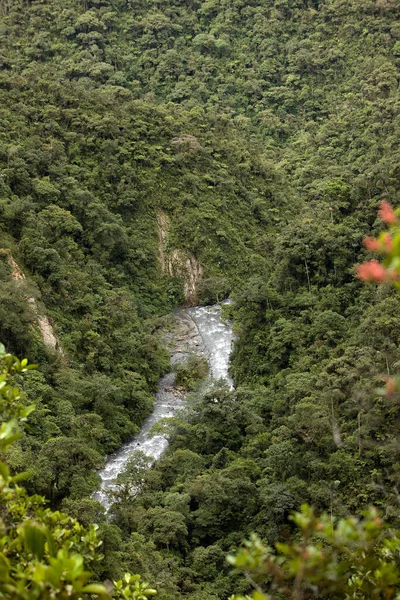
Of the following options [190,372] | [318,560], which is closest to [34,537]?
[318,560]

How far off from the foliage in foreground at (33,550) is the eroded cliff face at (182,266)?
108ft

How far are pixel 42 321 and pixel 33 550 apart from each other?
2322 centimetres

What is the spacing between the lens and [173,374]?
3197 cm

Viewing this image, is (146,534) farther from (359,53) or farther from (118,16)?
(118,16)

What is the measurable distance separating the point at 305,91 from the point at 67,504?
46497 mm

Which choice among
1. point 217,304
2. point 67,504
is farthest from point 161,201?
point 67,504

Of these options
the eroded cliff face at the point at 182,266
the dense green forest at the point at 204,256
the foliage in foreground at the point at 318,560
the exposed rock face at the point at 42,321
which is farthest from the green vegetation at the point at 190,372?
the foliage in foreground at the point at 318,560

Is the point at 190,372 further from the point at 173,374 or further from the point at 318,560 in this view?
the point at 318,560

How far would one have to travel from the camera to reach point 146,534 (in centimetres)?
1936

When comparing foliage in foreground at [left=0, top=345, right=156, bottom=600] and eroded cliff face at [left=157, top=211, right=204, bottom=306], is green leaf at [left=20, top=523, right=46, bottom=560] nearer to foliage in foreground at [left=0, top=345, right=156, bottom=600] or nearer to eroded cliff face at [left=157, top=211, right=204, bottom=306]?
foliage in foreground at [left=0, top=345, right=156, bottom=600]

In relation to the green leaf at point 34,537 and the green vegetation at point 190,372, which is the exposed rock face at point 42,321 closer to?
the green vegetation at point 190,372

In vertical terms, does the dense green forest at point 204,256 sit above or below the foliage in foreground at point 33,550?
below

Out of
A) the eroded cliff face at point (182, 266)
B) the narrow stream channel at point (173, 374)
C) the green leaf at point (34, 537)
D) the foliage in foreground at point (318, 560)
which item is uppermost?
the green leaf at point (34, 537)

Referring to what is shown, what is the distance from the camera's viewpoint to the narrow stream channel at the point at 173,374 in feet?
81.3
